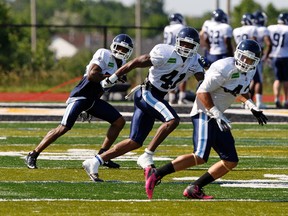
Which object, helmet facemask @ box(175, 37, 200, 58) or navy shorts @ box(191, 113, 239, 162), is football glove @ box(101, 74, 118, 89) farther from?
navy shorts @ box(191, 113, 239, 162)

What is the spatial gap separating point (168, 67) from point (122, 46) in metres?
0.88

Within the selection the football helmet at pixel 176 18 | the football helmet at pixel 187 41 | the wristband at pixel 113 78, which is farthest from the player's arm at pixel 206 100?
the football helmet at pixel 176 18

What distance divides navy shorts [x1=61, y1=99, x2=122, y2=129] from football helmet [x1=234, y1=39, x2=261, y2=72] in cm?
270

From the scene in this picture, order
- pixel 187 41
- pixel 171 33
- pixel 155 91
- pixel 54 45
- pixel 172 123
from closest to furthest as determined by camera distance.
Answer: pixel 187 41 < pixel 172 123 < pixel 155 91 < pixel 171 33 < pixel 54 45

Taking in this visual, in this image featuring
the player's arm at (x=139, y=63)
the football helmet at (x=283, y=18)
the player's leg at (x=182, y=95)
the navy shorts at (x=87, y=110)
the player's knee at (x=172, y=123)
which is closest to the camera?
the player's arm at (x=139, y=63)

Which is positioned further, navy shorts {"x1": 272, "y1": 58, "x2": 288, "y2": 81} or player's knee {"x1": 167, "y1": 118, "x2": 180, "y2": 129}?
navy shorts {"x1": 272, "y1": 58, "x2": 288, "y2": 81}

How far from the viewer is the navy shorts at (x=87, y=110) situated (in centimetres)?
1209

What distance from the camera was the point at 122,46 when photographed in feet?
38.7

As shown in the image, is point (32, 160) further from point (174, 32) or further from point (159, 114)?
point (174, 32)

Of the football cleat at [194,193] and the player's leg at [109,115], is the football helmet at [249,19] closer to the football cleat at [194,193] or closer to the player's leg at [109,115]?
the player's leg at [109,115]

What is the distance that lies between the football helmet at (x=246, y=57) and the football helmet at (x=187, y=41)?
1.05m

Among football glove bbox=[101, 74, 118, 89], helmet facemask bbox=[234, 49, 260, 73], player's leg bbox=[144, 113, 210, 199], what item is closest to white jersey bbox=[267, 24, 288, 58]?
football glove bbox=[101, 74, 118, 89]

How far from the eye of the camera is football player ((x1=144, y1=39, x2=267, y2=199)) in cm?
976

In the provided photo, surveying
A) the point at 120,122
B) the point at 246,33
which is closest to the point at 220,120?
the point at 120,122
